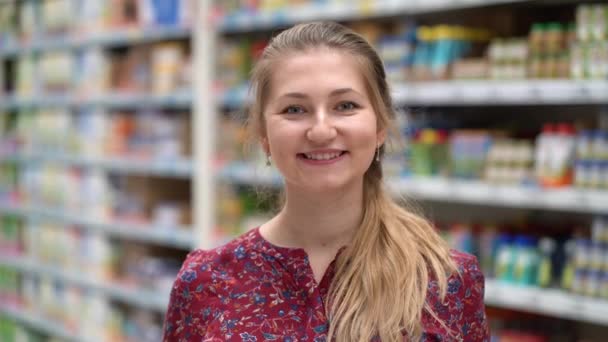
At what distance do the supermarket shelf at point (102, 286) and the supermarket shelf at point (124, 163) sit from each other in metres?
0.67

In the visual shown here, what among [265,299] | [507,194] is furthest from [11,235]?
[265,299]

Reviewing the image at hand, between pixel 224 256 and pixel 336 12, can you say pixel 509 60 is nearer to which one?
pixel 336 12

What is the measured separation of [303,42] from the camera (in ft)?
4.17

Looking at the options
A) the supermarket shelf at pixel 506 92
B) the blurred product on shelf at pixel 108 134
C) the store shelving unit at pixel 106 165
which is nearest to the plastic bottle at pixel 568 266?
the supermarket shelf at pixel 506 92

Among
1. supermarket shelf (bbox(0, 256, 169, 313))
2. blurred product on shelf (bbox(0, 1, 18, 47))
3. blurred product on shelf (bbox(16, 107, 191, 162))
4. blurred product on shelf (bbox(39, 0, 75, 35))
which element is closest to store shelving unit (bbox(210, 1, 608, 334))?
blurred product on shelf (bbox(16, 107, 191, 162))

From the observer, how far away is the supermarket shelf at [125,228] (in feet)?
12.4

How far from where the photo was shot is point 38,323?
5.10 meters

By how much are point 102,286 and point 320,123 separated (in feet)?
11.3

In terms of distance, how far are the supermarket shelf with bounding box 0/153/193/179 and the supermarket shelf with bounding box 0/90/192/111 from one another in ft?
1.03

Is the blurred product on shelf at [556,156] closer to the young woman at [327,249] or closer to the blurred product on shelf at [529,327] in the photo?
the blurred product on shelf at [529,327]

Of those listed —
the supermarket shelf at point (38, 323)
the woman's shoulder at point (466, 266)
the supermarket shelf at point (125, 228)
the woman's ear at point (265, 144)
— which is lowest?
the supermarket shelf at point (38, 323)

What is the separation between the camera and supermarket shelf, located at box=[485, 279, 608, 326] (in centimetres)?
222

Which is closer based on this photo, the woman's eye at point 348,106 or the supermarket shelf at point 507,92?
the woman's eye at point 348,106

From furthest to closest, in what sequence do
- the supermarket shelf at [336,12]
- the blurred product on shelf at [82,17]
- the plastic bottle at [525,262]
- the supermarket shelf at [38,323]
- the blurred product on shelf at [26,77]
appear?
the blurred product on shelf at [26,77] → the supermarket shelf at [38,323] → the blurred product on shelf at [82,17] → the supermarket shelf at [336,12] → the plastic bottle at [525,262]
